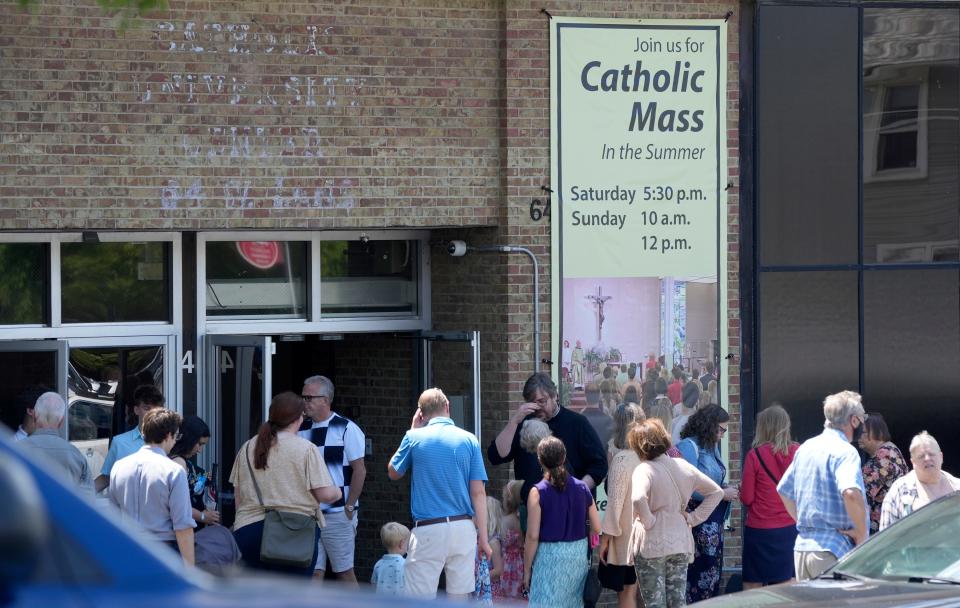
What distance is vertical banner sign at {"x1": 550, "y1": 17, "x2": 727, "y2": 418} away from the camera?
33.5 feet

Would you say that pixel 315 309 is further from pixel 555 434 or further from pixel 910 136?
pixel 910 136

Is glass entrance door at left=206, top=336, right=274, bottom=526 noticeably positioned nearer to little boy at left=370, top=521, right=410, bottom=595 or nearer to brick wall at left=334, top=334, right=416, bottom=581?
brick wall at left=334, top=334, right=416, bottom=581

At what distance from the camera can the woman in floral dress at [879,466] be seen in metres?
8.90

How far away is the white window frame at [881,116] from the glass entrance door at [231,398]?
5.28 m

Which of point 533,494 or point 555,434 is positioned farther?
point 555,434

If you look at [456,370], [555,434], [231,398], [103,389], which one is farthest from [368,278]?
[555,434]

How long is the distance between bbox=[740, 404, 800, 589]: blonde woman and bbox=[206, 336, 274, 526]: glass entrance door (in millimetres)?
3607

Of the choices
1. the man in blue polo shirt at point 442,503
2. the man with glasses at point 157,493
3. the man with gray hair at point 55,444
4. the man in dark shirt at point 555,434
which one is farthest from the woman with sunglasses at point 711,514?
the man with gray hair at point 55,444

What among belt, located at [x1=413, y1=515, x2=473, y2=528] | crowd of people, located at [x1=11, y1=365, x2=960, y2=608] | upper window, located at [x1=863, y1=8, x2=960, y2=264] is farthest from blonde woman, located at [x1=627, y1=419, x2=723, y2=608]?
upper window, located at [x1=863, y1=8, x2=960, y2=264]

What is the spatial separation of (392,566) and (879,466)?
344 centimetres

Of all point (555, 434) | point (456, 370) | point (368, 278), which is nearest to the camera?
point (555, 434)

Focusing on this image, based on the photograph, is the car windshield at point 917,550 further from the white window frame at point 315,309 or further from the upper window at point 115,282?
the upper window at point 115,282

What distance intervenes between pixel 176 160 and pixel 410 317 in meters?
2.51

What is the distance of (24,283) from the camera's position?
9531mm
